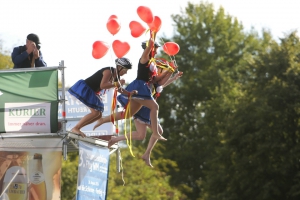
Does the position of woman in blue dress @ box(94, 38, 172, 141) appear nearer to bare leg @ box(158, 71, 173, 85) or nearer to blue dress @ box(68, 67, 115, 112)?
bare leg @ box(158, 71, 173, 85)

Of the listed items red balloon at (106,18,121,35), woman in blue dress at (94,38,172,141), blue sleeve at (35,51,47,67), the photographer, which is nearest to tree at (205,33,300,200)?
blue sleeve at (35,51,47,67)

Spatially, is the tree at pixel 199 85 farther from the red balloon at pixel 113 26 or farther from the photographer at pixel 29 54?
the red balloon at pixel 113 26

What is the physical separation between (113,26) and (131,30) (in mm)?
353

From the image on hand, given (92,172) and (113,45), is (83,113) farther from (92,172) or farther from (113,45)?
(113,45)

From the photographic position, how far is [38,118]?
16.8m

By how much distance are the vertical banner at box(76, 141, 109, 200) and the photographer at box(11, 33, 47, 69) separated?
166cm

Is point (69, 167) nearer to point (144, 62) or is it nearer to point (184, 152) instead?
point (184, 152)

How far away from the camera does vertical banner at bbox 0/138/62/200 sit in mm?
16953

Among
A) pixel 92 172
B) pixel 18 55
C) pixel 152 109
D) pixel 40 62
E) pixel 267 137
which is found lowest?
pixel 267 137

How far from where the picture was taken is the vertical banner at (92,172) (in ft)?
58.5

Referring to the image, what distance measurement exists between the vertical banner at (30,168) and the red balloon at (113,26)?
265 cm

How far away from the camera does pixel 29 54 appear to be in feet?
55.0

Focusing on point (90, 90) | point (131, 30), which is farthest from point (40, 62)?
point (131, 30)

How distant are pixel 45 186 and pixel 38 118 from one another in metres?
1.18
